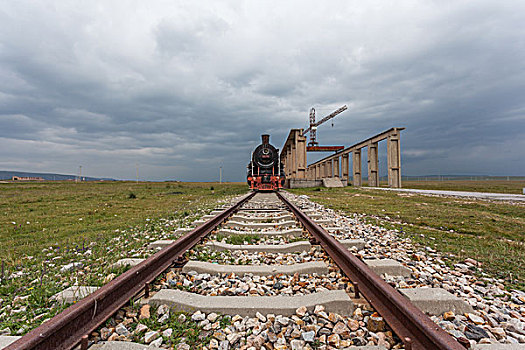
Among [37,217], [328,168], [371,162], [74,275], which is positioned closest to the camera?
[74,275]

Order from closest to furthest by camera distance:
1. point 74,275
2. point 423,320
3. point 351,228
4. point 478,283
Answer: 1. point 423,320
2. point 478,283
3. point 74,275
4. point 351,228

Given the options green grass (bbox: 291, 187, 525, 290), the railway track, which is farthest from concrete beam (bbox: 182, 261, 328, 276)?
green grass (bbox: 291, 187, 525, 290)

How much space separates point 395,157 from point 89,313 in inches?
925

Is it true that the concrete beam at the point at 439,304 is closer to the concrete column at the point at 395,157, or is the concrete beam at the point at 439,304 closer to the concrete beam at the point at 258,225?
the concrete beam at the point at 258,225

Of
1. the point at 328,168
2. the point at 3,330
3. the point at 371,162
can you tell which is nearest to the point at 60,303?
the point at 3,330

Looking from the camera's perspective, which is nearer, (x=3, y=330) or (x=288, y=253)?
(x=3, y=330)

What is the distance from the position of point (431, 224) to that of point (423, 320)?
4.87 m

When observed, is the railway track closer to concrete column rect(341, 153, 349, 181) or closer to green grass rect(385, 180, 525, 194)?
green grass rect(385, 180, 525, 194)

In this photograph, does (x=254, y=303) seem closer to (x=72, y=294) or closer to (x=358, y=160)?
(x=72, y=294)

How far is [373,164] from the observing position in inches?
954

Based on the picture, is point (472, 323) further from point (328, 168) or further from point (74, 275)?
point (328, 168)

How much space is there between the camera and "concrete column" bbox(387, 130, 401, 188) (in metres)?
21.2

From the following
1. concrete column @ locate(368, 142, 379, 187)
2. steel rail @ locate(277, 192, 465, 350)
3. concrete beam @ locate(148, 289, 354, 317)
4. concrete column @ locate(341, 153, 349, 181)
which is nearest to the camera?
steel rail @ locate(277, 192, 465, 350)

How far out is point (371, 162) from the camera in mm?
24359
